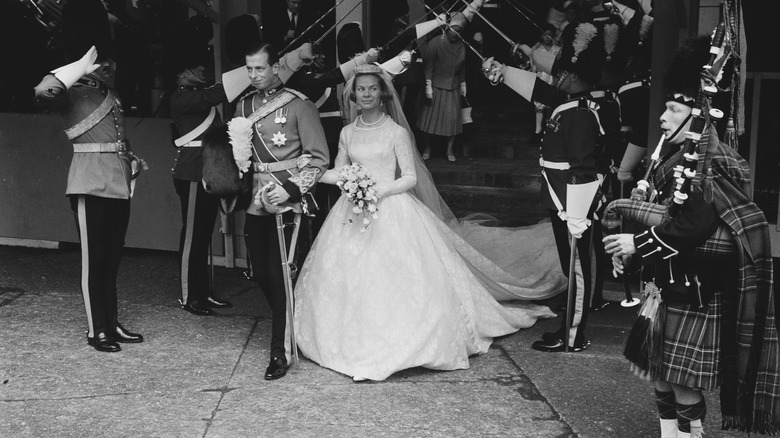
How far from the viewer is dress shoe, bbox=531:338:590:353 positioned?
638cm

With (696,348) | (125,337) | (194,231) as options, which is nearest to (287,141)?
(194,231)

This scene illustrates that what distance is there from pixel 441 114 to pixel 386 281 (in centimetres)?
470

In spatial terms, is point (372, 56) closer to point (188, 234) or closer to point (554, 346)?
point (188, 234)

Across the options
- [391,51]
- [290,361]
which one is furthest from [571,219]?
[391,51]

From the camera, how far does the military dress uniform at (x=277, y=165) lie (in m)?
5.98

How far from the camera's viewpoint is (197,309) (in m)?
7.20

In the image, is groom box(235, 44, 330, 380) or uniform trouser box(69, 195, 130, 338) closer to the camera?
groom box(235, 44, 330, 380)

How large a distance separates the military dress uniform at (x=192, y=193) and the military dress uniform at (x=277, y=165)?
41.3 inches

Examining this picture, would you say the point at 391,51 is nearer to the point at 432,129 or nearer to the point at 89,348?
the point at 432,129

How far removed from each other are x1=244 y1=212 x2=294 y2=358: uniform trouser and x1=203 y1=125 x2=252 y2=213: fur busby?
16 cm

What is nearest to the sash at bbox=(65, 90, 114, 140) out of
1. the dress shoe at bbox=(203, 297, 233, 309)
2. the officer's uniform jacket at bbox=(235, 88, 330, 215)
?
the officer's uniform jacket at bbox=(235, 88, 330, 215)

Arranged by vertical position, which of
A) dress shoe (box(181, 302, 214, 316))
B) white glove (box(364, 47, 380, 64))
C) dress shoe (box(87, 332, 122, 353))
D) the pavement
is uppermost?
white glove (box(364, 47, 380, 64))

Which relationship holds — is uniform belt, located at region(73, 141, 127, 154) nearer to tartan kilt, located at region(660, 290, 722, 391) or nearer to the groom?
the groom

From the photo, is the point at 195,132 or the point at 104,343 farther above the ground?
the point at 195,132
